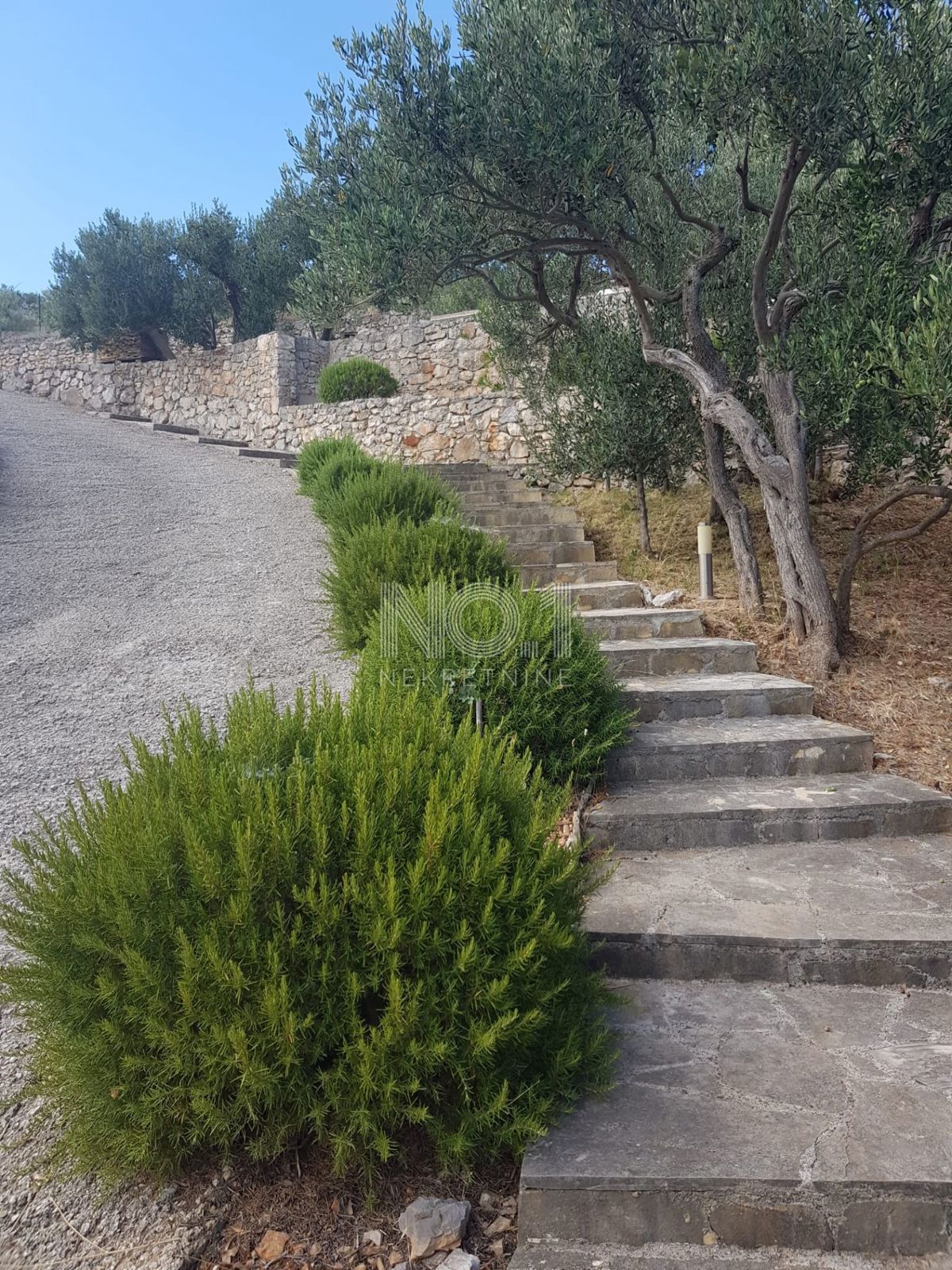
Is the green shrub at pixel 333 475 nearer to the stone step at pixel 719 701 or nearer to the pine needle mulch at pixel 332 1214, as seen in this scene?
the stone step at pixel 719 701

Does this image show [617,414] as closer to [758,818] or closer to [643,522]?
[643,522]

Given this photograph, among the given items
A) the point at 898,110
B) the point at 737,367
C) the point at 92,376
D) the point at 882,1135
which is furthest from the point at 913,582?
the point at 92,376

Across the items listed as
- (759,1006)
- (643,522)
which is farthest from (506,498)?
(759,1006)

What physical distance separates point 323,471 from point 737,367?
4415 millimetres

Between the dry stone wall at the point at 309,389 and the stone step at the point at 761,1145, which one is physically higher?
the dry stone wall at the point at 309,389

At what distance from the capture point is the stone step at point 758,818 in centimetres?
365

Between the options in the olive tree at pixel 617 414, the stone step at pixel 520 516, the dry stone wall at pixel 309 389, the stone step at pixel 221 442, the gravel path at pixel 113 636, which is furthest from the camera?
the stone step at pixel 221 442

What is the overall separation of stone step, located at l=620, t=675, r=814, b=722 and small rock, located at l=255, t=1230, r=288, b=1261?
320 centimetres

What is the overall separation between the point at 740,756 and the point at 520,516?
525 cm

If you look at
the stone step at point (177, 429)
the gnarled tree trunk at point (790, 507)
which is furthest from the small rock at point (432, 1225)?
the stone step at point (177, 429)

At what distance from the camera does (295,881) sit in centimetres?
194

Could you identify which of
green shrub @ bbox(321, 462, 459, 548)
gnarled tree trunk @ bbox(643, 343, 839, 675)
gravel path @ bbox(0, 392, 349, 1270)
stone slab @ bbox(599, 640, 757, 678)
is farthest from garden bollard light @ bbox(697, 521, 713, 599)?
gravel path @ bbox(0, 392, 349, 1270)

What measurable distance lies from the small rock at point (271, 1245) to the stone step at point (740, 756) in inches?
100

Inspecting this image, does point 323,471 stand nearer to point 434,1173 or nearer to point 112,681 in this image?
point 112,681
